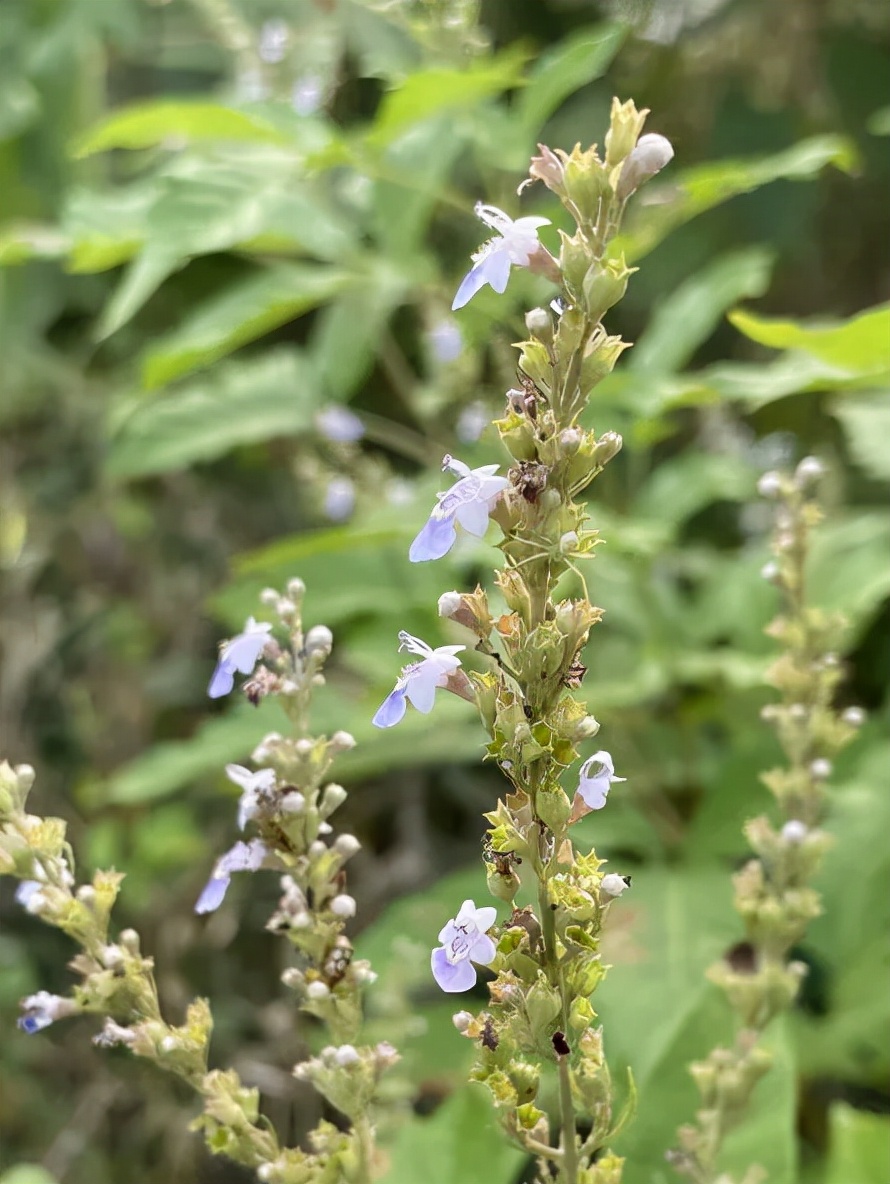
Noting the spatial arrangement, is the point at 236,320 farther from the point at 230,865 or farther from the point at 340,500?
the point at 230,865

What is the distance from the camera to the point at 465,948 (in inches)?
14.1

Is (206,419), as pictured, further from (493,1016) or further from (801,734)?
(493,1016)

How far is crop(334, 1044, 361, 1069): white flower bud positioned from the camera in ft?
1.40

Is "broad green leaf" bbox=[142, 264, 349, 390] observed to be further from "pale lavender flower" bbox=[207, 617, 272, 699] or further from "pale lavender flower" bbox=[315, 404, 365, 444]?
"pale lavender flower" bbox=[207, 617, 272, 699]

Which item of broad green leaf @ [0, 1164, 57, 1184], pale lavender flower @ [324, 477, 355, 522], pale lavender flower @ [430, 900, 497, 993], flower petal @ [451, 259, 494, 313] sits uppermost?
pale lavender flower @ [324, 477, 355, 522]

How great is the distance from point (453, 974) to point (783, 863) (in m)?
0.26

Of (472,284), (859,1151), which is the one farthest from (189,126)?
(859,1151)

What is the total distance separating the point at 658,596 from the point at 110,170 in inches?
43.9

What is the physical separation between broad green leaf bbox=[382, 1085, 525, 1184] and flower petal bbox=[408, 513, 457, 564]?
1.28 feet

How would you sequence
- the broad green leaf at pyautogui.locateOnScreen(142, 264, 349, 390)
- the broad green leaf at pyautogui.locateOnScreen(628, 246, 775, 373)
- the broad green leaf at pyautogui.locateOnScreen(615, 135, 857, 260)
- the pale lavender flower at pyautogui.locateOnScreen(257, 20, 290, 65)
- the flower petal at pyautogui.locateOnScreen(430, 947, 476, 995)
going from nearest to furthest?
the flower petal at pyautogui.locateOnScreen(430, 947, 476, 995)
the broad green leaf at pyautogui.locateOnScreen(615, 135, 857, 260)
the broad green leaf at pyautogui.locateOnScreen(142, 264, 349, 390)
the broad green leaf at pyautogui.locateOnScreen(628, 246, 775, 373)
the pale lavender flower at pyautogui.locateOnScreen(257, 20, 290, 65)

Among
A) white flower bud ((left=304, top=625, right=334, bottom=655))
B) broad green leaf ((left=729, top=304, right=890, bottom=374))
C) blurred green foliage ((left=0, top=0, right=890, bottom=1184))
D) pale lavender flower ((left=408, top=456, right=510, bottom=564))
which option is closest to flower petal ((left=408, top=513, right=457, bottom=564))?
pale lavender flower ((left=408, top=456, right=510, bottom=564))

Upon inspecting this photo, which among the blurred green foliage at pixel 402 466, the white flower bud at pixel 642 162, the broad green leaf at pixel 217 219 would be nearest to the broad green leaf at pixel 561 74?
the blurred green foliage at pixel 402 466

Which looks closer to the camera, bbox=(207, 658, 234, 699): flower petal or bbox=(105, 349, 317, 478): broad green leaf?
bbox=(207, 658, 234, 699): flower petal

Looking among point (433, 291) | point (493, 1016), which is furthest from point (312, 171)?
→ point (493, 1016)
